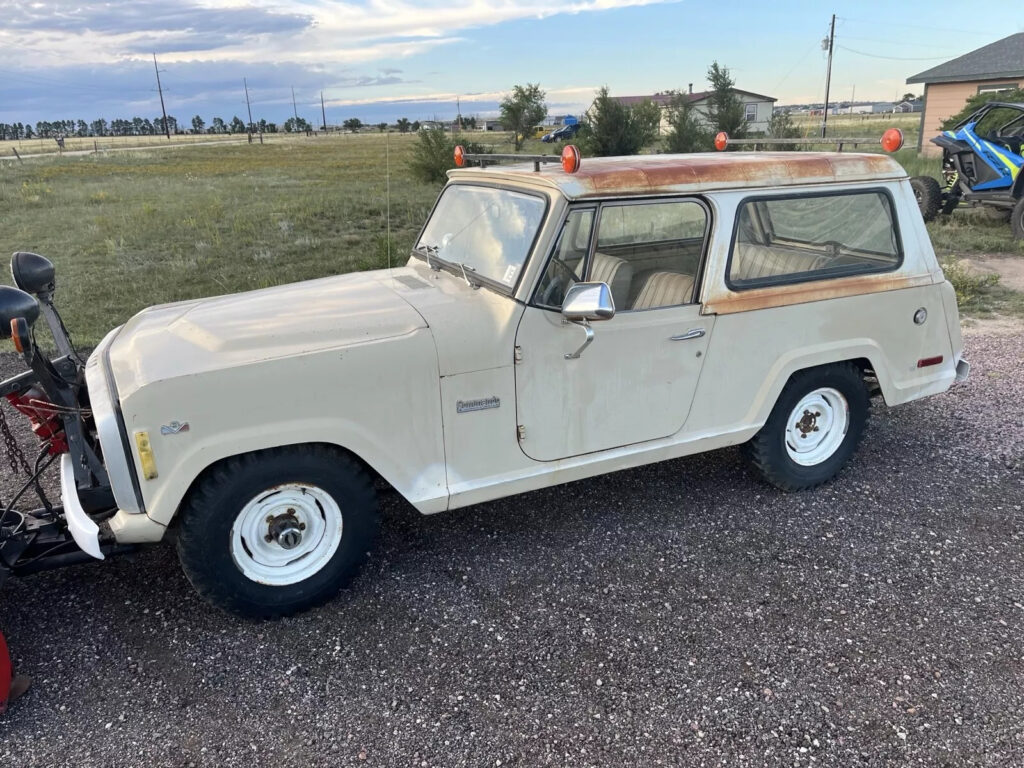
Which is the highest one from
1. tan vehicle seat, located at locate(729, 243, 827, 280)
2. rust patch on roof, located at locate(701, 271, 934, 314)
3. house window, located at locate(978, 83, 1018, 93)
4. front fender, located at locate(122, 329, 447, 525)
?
house window, located at locate(978, 83, 1018, 93)

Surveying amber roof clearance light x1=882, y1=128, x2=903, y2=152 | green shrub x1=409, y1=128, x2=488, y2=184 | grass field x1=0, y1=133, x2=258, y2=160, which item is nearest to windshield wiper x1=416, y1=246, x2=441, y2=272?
amber roof clearance light x1=882, y1=128, x2=903, y2=152

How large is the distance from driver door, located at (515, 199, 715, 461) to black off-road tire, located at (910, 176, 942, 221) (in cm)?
1199

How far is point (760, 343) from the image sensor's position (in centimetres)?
390

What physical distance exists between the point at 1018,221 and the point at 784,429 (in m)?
11.0

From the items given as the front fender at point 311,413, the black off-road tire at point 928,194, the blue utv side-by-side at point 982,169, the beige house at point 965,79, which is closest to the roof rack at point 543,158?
the front fender at point 311,413

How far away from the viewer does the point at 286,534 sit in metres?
3.19

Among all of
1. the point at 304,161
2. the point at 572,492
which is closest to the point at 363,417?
the point at 572,492

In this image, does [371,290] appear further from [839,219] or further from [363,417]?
[839,219]

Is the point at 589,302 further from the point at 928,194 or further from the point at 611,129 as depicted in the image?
the point at 611,129

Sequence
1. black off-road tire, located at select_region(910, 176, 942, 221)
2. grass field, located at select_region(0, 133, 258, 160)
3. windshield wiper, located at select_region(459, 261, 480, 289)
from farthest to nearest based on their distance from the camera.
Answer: grass field, located at select_region(0, 133, 258, 160)
black off-road tire, located at select_region(910, 176, 942, 221)
windshield wiper, located at select_region(459, 261, 480, 289)

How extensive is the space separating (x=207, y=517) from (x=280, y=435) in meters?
0.44

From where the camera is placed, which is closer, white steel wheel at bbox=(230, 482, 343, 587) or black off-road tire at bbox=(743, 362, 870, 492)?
white steel wheel at bbox=(230, 482, 343, 587)

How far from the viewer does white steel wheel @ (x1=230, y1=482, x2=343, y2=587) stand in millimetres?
3111

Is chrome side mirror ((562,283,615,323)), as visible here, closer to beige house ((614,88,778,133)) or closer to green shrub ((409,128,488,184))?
green shrub ((409,128,488,184))
